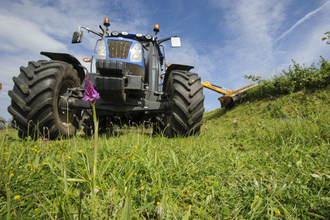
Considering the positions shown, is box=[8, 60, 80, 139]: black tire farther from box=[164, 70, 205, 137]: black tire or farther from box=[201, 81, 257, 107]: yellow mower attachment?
box=[201, 81, 257, 107]: yellow mower attachment

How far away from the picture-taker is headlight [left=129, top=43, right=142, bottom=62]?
11.6 ft

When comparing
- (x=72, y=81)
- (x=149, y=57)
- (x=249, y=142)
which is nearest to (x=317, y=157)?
(x=249, y=142)

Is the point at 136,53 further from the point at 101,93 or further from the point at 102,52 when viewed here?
the point at 101,93

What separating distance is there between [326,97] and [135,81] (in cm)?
424

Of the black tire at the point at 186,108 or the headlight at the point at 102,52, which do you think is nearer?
the black tire at the point at 186,108

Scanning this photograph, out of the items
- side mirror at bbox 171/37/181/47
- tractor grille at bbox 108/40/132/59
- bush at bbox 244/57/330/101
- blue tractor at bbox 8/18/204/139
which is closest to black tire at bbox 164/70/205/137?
blue tractor at bbox 8/18/204/139

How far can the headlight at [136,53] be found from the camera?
3.53 metres

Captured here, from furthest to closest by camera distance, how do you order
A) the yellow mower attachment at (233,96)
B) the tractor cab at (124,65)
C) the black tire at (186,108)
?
the yellow mower attachment at (233,96) → the black tire at (186,108) → the tractor cab at (124,65)

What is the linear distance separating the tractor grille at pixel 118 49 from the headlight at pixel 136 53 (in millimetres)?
111

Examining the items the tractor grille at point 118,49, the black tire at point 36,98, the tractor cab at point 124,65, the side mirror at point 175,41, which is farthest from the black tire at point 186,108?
the black tire at point 36,98

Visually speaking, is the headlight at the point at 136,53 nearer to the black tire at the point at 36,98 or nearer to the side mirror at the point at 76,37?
the side mirror at the point at 76,37

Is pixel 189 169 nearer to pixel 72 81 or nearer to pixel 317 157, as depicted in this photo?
pixel 317 157

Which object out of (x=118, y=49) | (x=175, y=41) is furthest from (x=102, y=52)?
(x=175, y=41)

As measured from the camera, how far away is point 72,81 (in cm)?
336
